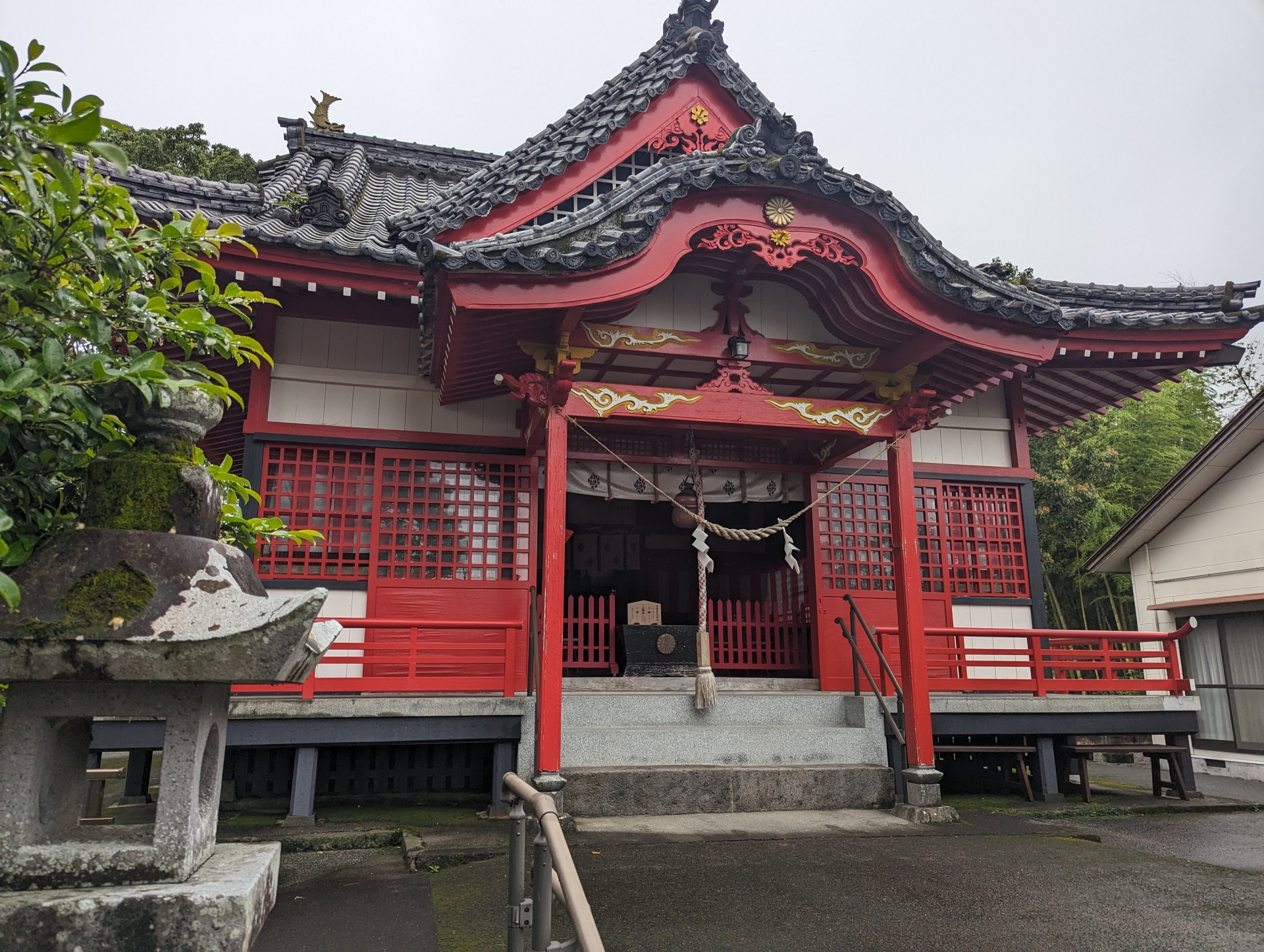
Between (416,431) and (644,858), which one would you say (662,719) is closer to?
(644,858)

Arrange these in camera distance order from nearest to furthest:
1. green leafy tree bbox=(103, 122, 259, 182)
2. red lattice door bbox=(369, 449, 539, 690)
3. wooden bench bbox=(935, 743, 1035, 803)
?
1. wooden bench bbox=(935, 743, 1035, 803)
2. red lattice door bbox=(369, 449, 539, 690)
3. green leafy tree bbox=(103, 122, 259, 182)

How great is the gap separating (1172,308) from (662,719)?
25.9ft

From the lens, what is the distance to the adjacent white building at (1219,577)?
11383 mm

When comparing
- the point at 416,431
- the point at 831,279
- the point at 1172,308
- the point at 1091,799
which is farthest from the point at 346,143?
the point at 1091,799

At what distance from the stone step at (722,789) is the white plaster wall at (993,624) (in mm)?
2849

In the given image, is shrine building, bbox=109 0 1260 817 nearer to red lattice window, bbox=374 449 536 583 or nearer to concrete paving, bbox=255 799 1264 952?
red lattice window, bbox=374 449 536 583

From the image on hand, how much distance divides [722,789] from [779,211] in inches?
181

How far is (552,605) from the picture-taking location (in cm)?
652

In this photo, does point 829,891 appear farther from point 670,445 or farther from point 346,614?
point 670,445

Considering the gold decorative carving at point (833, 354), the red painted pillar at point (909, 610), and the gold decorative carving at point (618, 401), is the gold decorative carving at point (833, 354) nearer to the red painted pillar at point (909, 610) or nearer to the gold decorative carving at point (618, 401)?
the red painted pillar at point (909, 610)

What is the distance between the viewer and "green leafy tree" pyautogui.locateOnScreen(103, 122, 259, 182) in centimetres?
2372

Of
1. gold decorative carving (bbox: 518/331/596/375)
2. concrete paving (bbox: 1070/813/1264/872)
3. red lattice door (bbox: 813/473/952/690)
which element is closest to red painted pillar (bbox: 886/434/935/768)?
concrete paving (bbox: 1070/813/1264/872)

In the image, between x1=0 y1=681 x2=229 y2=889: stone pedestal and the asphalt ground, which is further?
the asphalt ground

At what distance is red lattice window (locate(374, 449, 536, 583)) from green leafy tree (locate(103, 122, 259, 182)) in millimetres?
19014
